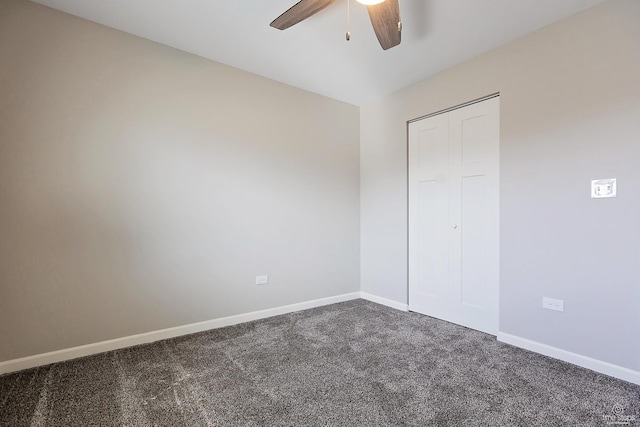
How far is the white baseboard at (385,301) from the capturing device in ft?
11.7

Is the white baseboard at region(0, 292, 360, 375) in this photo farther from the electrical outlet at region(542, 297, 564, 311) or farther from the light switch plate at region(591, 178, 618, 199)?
the light switch plate at region(591, 178, 618, 199)

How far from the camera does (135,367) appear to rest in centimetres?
220

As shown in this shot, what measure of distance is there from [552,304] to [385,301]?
1.80 metres

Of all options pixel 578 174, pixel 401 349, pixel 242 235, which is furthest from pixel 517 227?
pixel 242 235

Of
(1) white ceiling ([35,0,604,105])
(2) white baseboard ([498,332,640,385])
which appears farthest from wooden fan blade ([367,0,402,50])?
(2) white baseboard ([498,332,640,385])

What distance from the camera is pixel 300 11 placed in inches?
73.6

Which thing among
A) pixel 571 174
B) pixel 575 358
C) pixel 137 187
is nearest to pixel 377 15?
pixel 571 174

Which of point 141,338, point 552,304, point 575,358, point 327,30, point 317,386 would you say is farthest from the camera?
point 141,338

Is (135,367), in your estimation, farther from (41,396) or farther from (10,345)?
(10,345)

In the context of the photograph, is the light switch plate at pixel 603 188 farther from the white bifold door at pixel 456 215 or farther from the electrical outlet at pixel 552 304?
the electrical outlet at pixel 552 304

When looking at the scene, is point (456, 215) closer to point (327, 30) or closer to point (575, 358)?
point (575, 358)

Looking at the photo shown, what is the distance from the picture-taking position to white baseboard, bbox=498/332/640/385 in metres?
2.01

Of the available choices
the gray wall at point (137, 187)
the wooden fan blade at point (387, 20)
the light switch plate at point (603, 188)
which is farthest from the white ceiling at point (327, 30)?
the light switch plate at point (603, 188)

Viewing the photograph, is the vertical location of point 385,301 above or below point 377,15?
below
